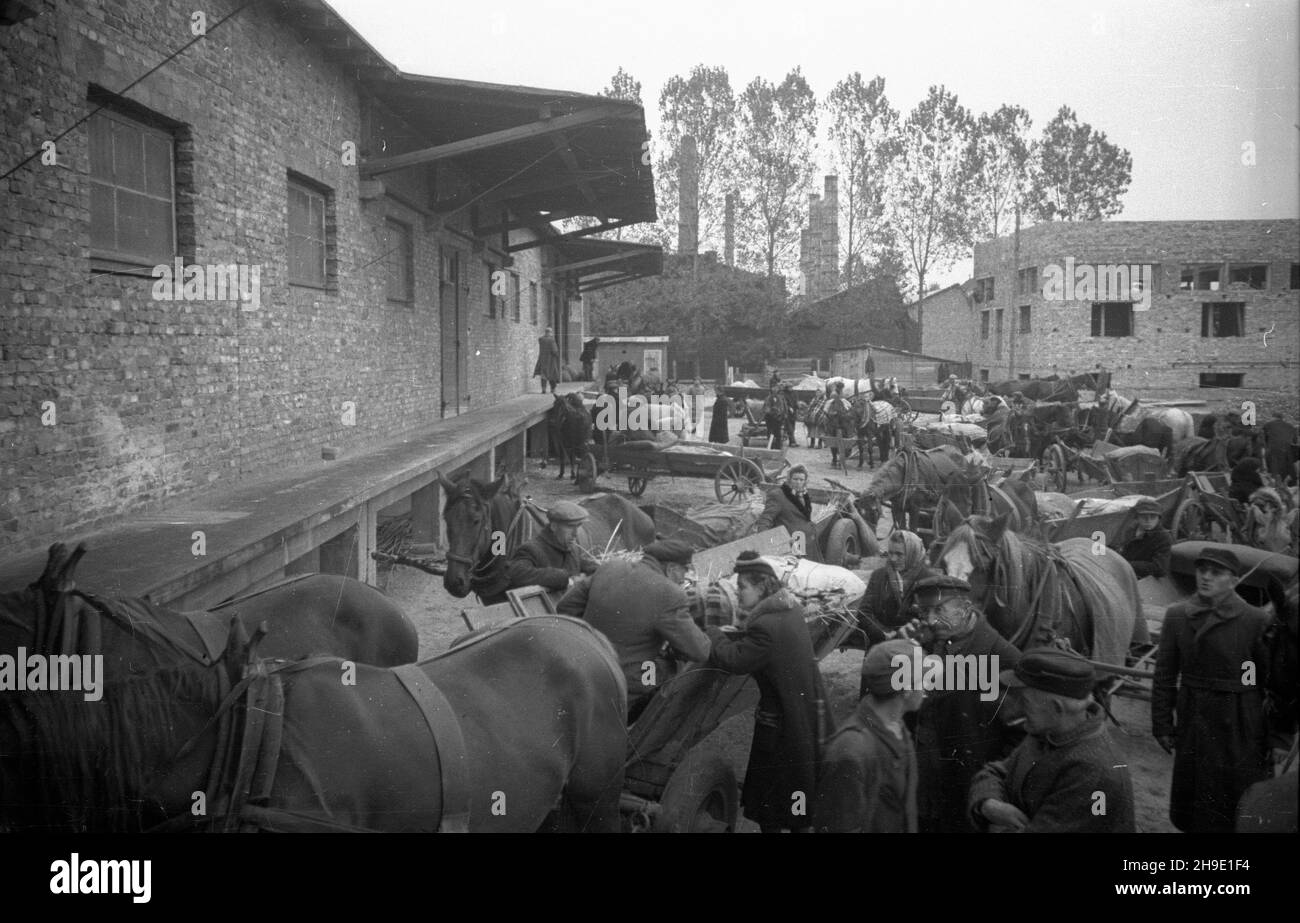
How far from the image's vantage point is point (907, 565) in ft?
20.0

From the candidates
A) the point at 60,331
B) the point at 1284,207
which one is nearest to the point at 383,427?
the point at 60,331

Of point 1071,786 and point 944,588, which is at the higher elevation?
point 944,588

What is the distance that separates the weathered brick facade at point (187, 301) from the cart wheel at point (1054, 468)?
11.0 meters

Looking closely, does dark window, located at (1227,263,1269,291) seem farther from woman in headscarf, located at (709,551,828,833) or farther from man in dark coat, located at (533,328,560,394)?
man in dark coat, located at (533,328,560,394)

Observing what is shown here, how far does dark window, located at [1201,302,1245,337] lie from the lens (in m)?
13.8

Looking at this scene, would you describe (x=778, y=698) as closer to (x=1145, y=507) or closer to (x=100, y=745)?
(x=100, y=745)

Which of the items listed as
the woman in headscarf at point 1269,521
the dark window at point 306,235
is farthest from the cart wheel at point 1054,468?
the dark window at point 306,235

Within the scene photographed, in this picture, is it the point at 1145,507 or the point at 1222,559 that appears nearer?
the point at 1222,559

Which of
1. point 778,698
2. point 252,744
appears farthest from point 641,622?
point 252,744

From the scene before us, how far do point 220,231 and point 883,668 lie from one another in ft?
22.8

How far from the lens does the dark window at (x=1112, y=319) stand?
17516 mm

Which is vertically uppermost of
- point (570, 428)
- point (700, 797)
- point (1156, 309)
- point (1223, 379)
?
point (1156, 309)

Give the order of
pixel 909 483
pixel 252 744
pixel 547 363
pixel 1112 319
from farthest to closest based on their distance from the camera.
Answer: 1. pixel 547 363
2. pixel 1112 319
3. pixel 909 483
4. pixel 252 744

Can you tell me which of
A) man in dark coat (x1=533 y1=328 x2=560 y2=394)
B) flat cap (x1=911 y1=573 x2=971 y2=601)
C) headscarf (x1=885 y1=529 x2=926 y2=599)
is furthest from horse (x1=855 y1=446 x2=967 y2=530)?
man in dark coat (x1=533 y1=328 x2=560 y2=394)
